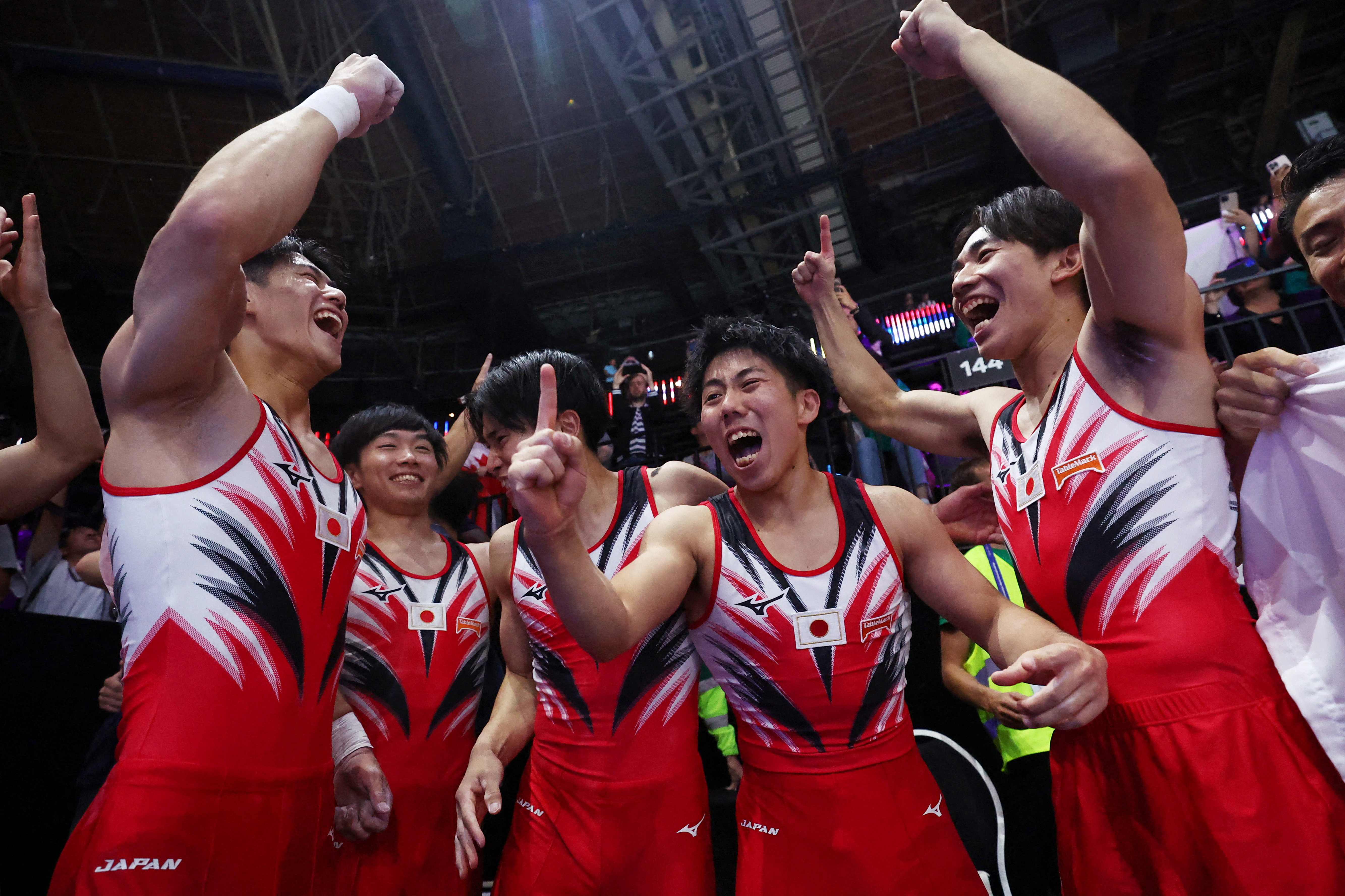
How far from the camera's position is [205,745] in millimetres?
1690

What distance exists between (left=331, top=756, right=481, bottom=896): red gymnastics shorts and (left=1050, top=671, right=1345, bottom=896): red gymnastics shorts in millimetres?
1881

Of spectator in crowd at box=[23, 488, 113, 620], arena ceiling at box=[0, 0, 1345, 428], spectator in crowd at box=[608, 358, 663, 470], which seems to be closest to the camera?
spectator in crowd at box=[23, 488, 113, 620]

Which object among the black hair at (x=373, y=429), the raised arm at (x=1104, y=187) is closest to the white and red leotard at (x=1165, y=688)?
the raised arm at (x=1104, y=187)

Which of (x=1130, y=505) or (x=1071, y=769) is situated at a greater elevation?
(x=1130, y=505)

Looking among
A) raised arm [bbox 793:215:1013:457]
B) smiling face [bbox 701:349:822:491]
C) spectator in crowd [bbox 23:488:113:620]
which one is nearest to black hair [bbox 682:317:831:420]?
smiling face [bbox 701:349:822:491]

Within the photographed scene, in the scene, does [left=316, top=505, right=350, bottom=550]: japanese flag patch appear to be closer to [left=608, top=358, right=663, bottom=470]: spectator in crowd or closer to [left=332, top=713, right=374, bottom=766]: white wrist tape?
[left=332, top=713, right=374, bottom=766]: white wrist tape

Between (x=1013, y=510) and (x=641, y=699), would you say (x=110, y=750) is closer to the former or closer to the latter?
(x=641, y=699)

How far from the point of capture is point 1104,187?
5.16 ft

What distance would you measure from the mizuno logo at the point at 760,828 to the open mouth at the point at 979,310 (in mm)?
1664

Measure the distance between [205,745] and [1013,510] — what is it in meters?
2.24

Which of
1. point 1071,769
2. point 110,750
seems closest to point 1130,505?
point 1071,769

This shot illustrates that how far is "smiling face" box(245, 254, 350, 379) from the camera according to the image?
2469mm

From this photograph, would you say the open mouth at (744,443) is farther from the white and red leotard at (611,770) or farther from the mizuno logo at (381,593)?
the mizuno logo at (381,593)

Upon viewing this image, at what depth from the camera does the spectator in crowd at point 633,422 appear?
6.55m
